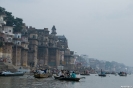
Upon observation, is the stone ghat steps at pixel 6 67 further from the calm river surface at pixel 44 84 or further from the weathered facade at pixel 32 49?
A: the weathered facade at pixel 32 49

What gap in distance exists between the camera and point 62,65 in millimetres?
96750

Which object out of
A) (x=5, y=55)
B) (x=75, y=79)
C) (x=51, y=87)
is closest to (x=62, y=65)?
(x=5, y=55)

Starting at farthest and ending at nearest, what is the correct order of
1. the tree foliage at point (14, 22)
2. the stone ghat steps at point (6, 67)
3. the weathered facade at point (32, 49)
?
the weathered facade at point (32, 49), the tree foliage at point (14, 22), the stone ghat steps at point (6, 67)

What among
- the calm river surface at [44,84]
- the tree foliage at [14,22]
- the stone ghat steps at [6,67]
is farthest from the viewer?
the tree foliage at [14,22]

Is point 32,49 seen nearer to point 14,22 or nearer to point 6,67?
point 14,22

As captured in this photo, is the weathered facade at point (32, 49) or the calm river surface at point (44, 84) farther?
the weathered facade at point (32, 49)

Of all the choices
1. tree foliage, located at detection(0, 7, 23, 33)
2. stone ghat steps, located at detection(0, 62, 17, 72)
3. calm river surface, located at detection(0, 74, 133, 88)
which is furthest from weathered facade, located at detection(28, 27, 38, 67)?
calm river surface, located at detection(0, 74, 133, 88)

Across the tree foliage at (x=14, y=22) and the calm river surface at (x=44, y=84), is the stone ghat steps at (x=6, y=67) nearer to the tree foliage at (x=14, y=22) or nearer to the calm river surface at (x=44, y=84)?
the calm river surface at (x=44, y=84)

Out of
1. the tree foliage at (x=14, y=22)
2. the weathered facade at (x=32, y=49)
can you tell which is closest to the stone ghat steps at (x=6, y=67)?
the weathered facade at (x=32, y=49)

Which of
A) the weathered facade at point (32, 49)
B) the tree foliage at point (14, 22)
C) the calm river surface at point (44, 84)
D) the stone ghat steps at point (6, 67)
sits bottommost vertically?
the calm river surface at point (44, 84)

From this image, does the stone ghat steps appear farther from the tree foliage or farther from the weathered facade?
the tree foliage

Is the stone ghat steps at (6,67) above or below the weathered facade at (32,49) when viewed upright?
below

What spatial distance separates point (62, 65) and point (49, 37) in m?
11.7

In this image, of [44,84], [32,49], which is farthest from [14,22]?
[44,84]
